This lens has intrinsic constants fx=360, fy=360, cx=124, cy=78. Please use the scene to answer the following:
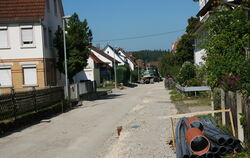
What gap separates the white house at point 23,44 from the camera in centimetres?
2744

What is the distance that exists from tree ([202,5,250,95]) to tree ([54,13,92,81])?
59.1ft

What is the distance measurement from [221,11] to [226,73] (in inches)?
103

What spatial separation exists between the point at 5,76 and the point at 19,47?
2.54 meters

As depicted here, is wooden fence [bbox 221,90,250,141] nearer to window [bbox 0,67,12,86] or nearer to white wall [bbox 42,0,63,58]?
white wall [bbox 42,0,63,58]

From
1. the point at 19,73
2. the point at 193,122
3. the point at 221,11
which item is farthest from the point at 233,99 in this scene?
the point at 19,73

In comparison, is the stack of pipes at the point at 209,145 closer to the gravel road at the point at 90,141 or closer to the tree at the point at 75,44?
the gravel road at the point at 90,141

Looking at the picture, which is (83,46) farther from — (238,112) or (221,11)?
(238,112)

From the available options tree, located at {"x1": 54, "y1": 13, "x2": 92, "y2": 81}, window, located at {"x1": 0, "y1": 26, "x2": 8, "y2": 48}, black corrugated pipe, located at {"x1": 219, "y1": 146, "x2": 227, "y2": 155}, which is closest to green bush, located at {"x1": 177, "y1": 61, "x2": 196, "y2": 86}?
tree, located at {"x1": 54, "y1": 13, "x2": 92, "y2": 81}

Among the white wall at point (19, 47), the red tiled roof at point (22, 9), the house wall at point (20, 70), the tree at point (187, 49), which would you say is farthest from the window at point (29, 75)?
the tree at point (187, 49)

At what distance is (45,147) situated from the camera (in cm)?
1101

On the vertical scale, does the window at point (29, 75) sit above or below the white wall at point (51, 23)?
below

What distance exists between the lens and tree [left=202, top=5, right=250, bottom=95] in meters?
7.86

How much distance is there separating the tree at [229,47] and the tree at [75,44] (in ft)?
59.1

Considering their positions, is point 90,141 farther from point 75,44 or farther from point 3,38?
point 3,38
